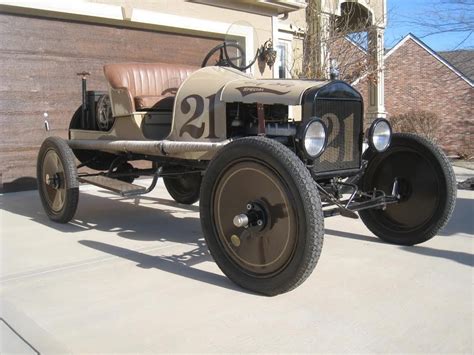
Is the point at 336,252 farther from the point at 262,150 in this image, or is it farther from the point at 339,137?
the point at 262,150

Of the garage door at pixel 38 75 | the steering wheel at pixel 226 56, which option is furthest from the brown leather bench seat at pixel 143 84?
the garage door at pixel 38 75

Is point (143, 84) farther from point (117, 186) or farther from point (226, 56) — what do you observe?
point (117, 186)

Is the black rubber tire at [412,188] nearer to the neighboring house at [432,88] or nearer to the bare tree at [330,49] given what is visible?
the bare tree at [330,49]

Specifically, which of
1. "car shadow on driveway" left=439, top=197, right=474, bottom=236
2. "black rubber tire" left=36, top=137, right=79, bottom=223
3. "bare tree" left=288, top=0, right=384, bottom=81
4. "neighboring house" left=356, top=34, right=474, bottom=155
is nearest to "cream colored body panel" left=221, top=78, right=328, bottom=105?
"black rubber tire" left=36, top=137, right=79, bottom=223

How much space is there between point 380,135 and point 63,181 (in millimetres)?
3361

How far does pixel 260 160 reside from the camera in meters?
3.45

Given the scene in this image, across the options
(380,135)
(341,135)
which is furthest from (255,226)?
(380,135)

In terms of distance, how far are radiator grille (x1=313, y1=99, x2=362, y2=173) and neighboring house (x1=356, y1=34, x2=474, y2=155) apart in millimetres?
14862

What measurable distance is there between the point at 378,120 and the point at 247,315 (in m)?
2.16

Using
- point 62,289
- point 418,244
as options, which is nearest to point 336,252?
point 418,244

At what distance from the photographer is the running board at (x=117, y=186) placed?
15.9 feet

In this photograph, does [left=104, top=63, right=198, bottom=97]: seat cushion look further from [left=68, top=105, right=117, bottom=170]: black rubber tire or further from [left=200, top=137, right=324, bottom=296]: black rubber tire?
[left=200, top=137, right=324, bottom=296]: black rubber tire

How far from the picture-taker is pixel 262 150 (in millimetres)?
3404

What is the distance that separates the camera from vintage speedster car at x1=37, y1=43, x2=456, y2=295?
3.41 metres
